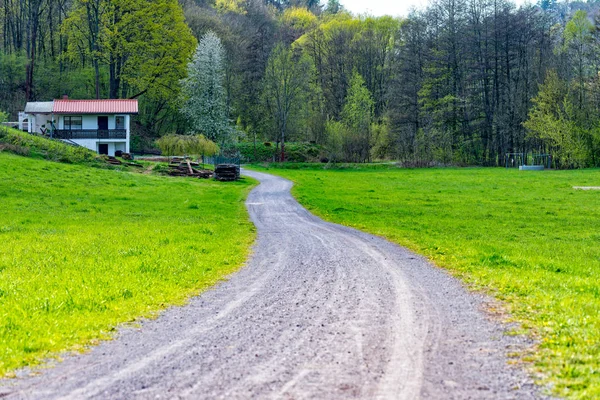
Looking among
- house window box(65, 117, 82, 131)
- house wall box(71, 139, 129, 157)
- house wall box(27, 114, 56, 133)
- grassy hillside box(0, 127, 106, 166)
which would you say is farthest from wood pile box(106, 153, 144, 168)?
house wall box(27, 114, 56, 133)

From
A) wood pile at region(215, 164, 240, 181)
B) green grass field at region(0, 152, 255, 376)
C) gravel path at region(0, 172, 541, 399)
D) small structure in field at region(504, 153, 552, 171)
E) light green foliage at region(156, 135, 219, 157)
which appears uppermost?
light green foliage at region(156, 135, 219, 157)

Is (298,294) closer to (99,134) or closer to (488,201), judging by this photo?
(488,201)

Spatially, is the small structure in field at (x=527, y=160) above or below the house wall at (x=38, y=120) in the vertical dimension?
below

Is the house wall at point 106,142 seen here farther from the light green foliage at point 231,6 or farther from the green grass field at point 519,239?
the light green foliage at point 231,6

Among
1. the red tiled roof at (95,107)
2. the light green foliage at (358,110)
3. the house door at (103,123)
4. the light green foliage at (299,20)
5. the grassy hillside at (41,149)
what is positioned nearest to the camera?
the grassy hillside at (41,149)

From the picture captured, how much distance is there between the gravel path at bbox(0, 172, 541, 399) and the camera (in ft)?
18.1

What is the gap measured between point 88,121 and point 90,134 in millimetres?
1603

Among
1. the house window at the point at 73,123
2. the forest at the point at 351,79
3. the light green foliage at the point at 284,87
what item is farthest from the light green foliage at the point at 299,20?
the house window at the point at 73,123

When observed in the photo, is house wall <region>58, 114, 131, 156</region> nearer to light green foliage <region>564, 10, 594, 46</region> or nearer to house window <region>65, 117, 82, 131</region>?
house window <region>65, 117, 82, 131</region>

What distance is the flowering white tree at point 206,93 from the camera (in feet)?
199

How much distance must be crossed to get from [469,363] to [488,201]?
77.4 feet

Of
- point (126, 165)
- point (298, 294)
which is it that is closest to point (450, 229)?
point (298, 294)

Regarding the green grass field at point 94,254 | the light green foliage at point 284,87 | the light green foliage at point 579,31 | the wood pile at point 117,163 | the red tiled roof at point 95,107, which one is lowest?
the green grass field at point 94,254

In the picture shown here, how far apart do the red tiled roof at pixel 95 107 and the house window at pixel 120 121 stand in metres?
1.24
